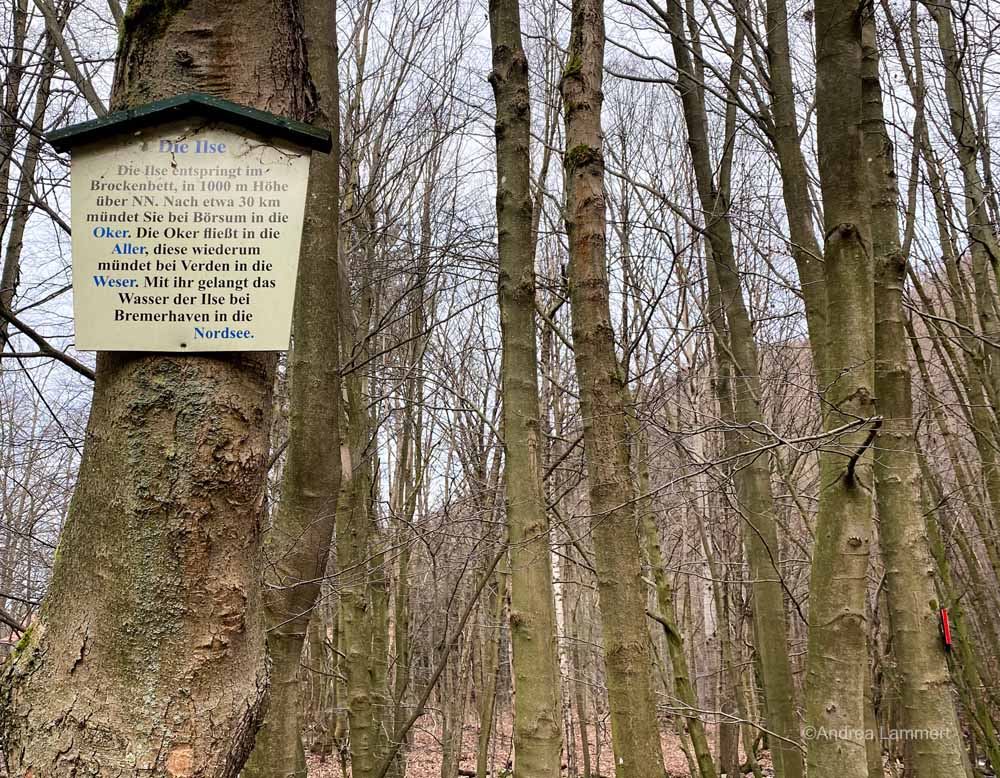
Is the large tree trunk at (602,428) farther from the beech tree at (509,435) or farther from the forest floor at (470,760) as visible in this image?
the forest floor at (470,760)

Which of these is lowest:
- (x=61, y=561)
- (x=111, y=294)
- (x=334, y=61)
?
(x=61, y=561)

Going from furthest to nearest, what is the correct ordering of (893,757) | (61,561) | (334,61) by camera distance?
(893,757), (334,61), (61,561)

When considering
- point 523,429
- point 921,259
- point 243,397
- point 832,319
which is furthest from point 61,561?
point 921,259

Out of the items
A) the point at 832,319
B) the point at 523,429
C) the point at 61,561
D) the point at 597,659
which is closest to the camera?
the point at 61,561

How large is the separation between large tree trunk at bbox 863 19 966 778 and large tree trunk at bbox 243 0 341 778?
2632 millimetres

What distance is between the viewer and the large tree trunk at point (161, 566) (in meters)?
1.18

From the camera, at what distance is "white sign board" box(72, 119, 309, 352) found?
1.38 meters

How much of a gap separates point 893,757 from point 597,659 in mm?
5252

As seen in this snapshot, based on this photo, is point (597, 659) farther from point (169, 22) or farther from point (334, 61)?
point (169, 22)

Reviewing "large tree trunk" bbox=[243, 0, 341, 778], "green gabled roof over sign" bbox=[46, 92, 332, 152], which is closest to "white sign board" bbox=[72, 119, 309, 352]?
"green gabled roof over sign" bbox=[46, 92, 332, 152]

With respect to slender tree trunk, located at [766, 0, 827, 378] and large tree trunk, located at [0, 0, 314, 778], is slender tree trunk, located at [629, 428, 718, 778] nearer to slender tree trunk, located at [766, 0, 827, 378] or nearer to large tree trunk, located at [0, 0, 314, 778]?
slender tree trunk, located at [766, 0, 827, 378]

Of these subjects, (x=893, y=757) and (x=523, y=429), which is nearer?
(x=523, y=429)

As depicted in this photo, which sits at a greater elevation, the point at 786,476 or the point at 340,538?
the point at 786,476

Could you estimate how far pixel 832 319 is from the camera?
11.1 feet
